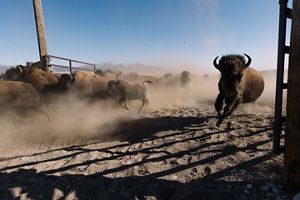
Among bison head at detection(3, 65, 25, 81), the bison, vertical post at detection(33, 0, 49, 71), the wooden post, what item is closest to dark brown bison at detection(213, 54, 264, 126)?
the wooden post

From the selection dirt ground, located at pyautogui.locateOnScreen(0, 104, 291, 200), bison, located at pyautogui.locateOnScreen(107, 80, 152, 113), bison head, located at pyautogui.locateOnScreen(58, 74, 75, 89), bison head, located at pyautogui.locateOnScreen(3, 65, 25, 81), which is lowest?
dirt ground, located at pyautogui.locateOnScreen(0, 104, 291, 200)

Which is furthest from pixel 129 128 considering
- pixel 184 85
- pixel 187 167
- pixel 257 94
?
pixel 184 85

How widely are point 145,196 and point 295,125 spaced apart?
6.61 feet

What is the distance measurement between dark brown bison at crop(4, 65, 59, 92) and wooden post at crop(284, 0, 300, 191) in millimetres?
8221

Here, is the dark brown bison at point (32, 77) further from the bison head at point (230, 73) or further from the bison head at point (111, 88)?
the bison head at point (230, 73)

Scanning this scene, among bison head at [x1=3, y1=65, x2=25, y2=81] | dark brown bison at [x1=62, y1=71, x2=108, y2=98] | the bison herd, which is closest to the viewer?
the bison herd

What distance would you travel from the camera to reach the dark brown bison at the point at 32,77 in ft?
32.0

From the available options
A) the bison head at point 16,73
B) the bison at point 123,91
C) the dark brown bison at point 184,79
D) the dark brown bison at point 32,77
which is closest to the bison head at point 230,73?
the bison at point 123,91

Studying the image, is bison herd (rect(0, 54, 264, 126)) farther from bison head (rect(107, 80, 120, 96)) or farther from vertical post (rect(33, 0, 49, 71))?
vertical post (rect(33, 0, 49, 71))

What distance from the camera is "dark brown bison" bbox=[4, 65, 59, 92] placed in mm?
9764

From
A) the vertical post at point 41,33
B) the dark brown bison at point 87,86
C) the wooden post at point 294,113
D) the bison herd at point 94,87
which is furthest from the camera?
the vertical post at point 41,33

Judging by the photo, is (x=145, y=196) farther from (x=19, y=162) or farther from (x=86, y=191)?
(x=19, y=162)

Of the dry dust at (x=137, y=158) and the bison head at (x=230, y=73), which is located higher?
the bison head at (x=230, y=73)

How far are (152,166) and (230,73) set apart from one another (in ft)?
12.0
